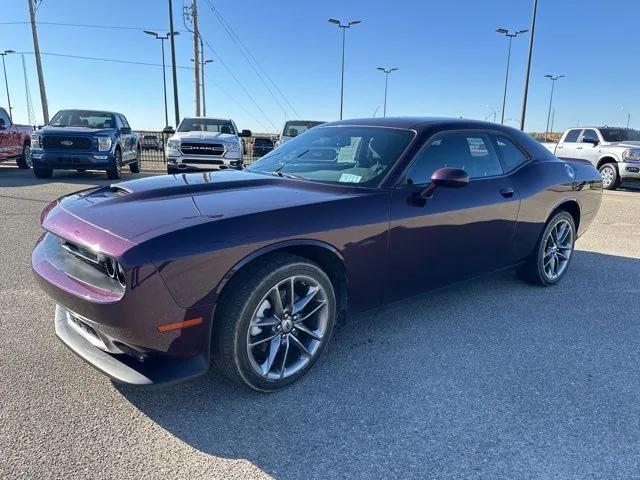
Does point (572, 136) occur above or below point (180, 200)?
above

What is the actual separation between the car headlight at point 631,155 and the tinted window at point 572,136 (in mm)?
2086

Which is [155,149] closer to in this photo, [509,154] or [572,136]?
[572,136]

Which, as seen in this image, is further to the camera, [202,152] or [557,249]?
[202,152]

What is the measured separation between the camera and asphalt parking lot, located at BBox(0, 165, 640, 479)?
2057 mm

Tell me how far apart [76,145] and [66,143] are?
205mm

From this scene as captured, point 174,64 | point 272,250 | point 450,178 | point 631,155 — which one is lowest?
point 272,250

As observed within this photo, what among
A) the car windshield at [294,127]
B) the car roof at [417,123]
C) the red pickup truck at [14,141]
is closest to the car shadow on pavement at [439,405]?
the car roof at [417,123]

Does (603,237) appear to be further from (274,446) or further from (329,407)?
(274,446)

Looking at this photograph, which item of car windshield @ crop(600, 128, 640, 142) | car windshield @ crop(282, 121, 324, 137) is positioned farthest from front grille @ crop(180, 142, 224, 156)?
car windshield @ crop(600, 128, 640, 142)

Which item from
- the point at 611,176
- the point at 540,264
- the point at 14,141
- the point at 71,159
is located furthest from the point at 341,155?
the point at 14,141

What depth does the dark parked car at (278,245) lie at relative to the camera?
214cm

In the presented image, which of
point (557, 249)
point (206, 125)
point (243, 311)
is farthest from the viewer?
point (206, 125)

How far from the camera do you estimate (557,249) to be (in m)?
4.54

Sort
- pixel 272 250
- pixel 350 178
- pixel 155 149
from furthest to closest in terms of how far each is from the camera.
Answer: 1. pixel 155 149
2. pixel 350 178
3. pixel 272 250
